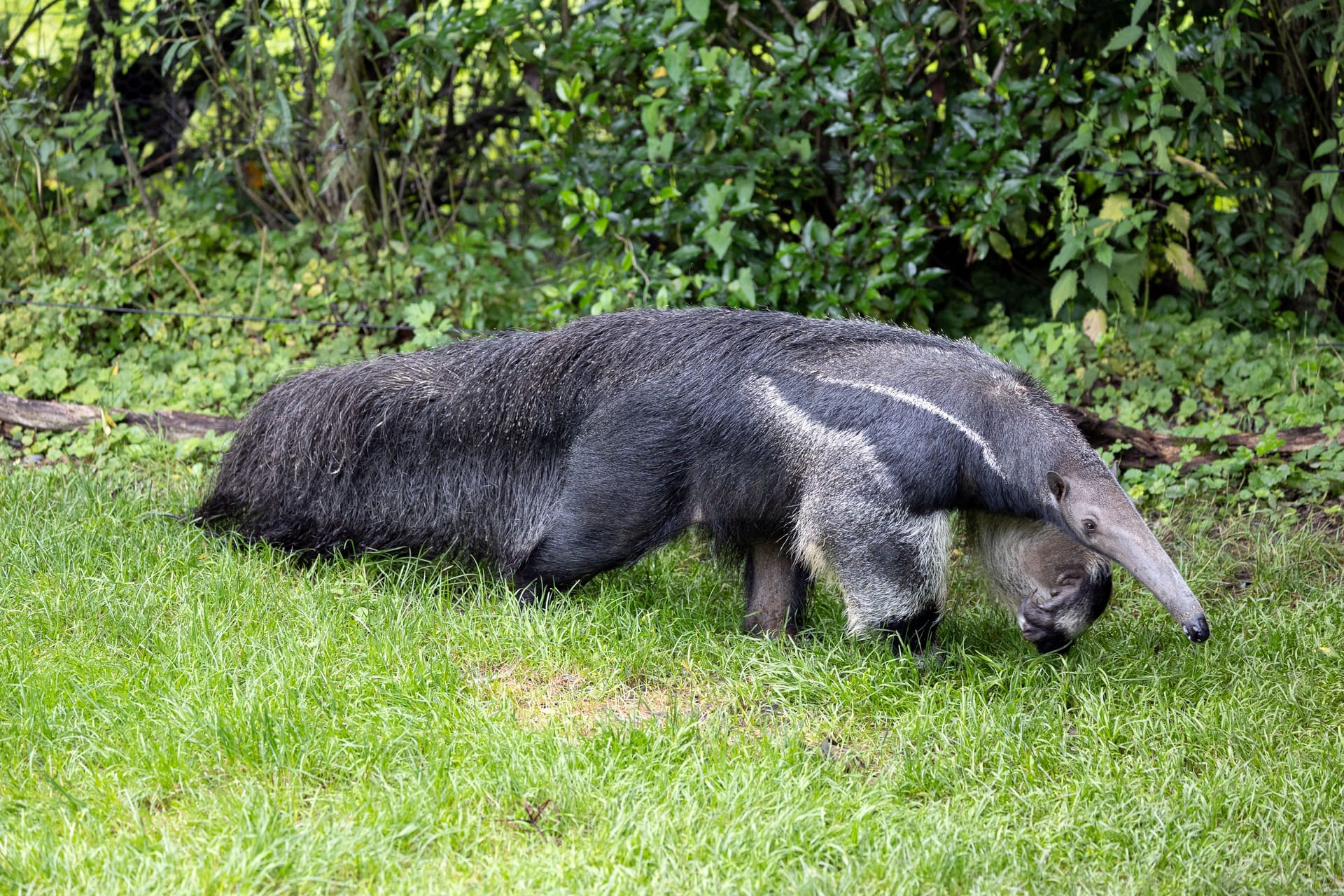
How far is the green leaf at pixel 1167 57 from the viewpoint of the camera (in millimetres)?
6262

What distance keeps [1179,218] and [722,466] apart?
383 cm

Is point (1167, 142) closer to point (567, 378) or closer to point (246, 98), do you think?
point (567, 378)

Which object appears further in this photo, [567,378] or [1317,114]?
[1317,114]

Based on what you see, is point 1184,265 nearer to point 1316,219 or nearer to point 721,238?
point 1316,219

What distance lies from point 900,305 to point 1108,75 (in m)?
1.59

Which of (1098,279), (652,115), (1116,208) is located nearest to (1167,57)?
(1116,208)

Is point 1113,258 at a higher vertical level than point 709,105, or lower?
lower

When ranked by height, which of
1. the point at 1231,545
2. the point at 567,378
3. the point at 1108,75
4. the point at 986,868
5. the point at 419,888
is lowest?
Answer: the point at 1231,545

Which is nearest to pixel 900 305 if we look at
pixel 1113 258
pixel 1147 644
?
pixel 1113 258

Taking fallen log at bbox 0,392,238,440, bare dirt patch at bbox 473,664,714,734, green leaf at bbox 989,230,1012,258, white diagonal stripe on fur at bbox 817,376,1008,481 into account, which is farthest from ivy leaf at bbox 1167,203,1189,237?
fallen log at bbox 0,392,238,440

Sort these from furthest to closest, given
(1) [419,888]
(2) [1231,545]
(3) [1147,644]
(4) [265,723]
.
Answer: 1. (2) [1231,545]
2. (3) [1147,644]
3. (4) [265,723]
4. (1) [419,888]

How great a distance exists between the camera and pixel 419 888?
3000mm

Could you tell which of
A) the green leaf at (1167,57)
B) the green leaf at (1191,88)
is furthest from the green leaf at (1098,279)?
the green leaf at (1167,57)

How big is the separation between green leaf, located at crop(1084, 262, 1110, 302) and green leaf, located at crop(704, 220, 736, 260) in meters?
1.93
